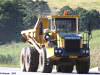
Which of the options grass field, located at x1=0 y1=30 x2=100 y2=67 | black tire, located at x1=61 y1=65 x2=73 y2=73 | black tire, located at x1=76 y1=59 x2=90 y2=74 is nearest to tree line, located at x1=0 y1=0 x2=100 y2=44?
grass field, located at x1=0 y1=30 x2=100 y2=67

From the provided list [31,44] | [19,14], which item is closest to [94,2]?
[19,14]

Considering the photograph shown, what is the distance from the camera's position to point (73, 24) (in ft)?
106

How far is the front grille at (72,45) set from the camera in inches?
1228

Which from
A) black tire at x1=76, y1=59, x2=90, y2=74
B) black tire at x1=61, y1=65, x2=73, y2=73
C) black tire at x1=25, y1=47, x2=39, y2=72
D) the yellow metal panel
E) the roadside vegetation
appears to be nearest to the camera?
the yellow metal panel

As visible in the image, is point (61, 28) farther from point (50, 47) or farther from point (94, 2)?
point (94, 2)

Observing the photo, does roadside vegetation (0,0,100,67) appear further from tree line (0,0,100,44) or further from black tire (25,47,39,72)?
black tire (25,47,39,72)

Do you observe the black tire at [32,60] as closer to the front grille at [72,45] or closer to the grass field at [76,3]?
the front grille at [72,45]

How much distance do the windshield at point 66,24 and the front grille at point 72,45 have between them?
100 cm

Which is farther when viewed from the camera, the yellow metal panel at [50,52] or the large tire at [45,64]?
the large tire at [45,64]

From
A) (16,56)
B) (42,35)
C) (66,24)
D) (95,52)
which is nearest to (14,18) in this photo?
(16,56)

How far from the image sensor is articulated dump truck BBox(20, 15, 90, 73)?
3120 cm

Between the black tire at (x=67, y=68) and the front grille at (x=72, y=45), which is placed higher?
the front grille at (x=72, y=45)

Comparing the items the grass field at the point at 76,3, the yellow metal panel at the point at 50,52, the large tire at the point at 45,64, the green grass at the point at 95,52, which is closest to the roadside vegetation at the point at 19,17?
the grass field at the point at 76,3

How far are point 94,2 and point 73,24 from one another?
6222cm
